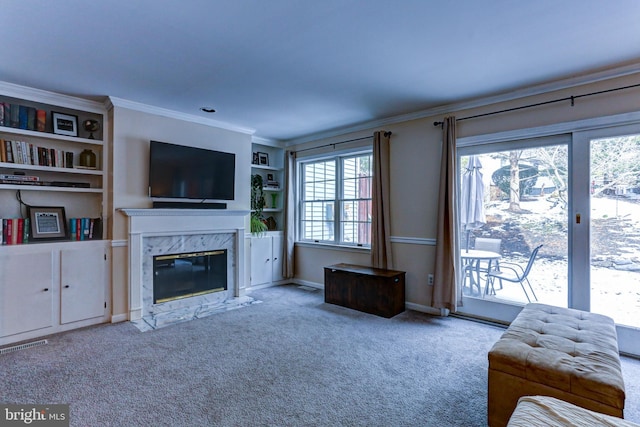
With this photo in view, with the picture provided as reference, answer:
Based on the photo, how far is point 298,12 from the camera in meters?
2.00

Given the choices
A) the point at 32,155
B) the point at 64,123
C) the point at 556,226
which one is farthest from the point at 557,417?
the point at 64,123

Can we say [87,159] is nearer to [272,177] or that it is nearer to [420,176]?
[272,177]

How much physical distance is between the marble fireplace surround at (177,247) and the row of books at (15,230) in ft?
2.82

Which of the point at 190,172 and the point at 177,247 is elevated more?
the point at 190,172

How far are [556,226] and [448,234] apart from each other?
1.01m

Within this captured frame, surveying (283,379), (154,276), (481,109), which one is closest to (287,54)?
(481,109)

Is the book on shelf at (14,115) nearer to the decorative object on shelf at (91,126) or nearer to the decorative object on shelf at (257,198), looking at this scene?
the decorative object on shelf at (91,126)

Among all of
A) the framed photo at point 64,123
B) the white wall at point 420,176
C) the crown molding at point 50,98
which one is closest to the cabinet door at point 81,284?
the framed photo at point 64,123

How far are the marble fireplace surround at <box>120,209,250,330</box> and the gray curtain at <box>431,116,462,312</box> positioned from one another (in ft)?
8.44

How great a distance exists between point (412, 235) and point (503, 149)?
1.41 m

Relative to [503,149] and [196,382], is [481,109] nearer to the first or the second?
[503,149]

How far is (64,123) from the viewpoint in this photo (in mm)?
3471

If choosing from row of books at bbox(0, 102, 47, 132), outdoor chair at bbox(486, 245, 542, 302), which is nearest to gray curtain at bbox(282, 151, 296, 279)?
outdoor chair at bbox(486, 245, 542, 302)

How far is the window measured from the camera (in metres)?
4.66
